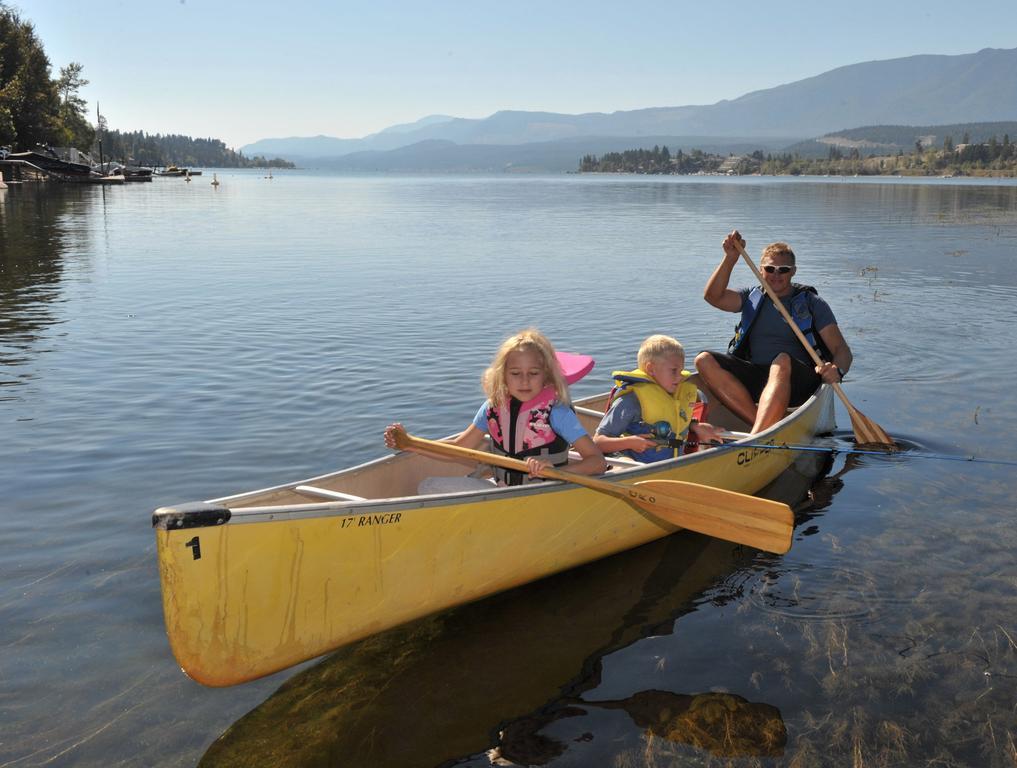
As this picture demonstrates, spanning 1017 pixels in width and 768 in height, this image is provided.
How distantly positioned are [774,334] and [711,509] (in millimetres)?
3270

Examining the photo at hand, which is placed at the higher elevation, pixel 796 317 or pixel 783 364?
pixel 796 317

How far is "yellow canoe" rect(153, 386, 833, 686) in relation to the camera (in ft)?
14.6

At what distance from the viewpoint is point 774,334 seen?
9.01 m

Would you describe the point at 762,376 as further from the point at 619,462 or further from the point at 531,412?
the point at 531,412

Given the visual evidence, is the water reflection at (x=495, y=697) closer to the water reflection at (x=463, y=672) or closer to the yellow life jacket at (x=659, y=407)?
the water reflection at (x=463, y=672)

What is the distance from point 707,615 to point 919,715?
1499mm

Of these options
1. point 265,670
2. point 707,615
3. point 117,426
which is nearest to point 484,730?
point 265,670

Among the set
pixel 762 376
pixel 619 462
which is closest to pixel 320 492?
pixel 619 462

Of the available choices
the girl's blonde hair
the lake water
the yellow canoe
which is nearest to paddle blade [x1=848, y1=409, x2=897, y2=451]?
the lake water

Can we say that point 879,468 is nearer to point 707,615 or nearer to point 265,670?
point 707,615

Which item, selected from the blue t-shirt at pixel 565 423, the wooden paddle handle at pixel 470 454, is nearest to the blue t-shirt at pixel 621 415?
the blue t-shirt at pixel 565 423

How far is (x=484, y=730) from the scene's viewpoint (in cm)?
479

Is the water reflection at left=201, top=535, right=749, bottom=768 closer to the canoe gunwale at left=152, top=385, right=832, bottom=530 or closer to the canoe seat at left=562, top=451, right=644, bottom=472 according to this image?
the canoe seat at left=562, top=451, right=644, bottom=472

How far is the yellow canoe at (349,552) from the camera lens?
4449mm
